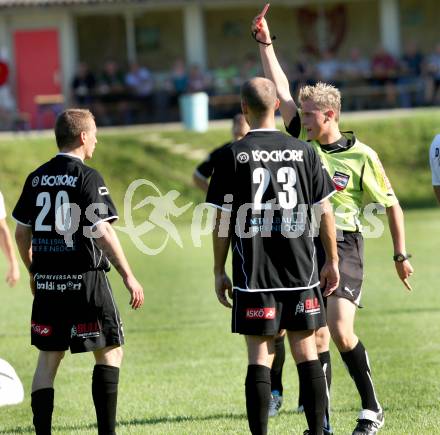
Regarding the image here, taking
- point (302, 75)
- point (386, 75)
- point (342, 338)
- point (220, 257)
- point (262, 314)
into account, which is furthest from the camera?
point (386, 75)

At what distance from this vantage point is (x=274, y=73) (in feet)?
20.8

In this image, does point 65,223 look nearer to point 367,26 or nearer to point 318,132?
point 318,132

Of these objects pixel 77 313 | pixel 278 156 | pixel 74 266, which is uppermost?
pixel 278 156

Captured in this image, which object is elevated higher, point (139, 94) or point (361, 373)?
point (139, 94)

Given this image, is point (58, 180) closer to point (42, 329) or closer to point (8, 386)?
point (42, 329)

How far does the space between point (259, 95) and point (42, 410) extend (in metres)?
2.13

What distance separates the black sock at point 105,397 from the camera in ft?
19.1

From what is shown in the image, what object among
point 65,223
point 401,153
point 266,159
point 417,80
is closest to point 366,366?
point 266,159

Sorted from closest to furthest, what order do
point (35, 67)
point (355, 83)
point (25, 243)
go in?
point (25, 243)
point (355, 83)
point (35, 67)

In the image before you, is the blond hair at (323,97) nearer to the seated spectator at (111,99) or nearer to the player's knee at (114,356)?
the player's knee at (114,356)

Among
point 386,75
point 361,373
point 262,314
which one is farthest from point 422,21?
point 262,314

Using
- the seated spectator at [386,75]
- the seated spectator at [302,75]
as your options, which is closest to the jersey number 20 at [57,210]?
the seated spectator at [302,75]

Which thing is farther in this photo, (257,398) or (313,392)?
(313,392)

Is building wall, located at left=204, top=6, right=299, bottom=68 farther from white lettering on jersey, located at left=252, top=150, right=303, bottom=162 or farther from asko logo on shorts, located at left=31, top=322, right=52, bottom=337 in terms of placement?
white lettering on jersey, located at left=252, top=150, right=303, bottom=162
